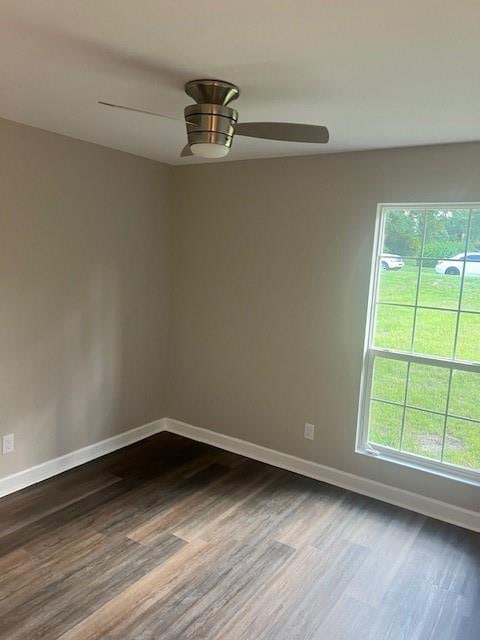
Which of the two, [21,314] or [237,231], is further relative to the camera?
[237,231]

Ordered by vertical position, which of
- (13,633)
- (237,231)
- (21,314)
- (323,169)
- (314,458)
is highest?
(323,169)

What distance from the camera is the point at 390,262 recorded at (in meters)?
3.24

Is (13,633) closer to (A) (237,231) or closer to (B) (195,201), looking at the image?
(A) (237,231)

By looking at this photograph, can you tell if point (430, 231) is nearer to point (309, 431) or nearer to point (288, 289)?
point (288, 289)

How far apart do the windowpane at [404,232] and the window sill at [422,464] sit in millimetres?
1323

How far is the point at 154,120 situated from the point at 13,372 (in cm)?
177

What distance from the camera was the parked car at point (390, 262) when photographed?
10.5 feet

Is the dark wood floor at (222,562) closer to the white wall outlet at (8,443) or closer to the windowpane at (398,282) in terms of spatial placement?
the white wall outlet at (8,443)

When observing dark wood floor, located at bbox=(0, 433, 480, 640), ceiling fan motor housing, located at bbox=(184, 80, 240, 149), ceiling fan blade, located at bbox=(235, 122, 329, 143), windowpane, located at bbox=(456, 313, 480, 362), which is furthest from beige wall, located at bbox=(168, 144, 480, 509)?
ceiling fan motor housing, located at bbox=(184, 80, 240, 149)

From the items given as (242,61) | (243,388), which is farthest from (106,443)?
(242,61)

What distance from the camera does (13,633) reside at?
2.06 metres

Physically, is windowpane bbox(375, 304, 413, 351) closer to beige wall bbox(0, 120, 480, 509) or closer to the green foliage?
beige wall bbox(0, 120, 480, 509)

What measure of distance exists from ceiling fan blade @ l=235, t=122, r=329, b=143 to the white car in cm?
142

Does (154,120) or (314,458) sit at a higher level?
(154,120)
